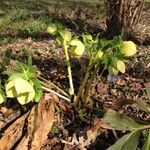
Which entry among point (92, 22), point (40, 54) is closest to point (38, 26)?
point (92, 22)

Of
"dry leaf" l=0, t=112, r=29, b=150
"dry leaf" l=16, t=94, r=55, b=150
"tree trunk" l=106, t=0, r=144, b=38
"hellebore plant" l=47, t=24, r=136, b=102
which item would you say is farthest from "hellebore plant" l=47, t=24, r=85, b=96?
"tree trunk" l=106, t=0, r=144, b=38

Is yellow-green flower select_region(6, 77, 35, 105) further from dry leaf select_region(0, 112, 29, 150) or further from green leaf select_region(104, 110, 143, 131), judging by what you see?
green leaf select_region(104, 110, 143, 131)

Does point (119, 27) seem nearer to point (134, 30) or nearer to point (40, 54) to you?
point (134, 30)

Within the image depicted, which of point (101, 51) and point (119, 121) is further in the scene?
point (101, 51)

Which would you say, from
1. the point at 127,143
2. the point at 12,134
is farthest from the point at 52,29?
the point at 127,143

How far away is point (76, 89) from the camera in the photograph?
7.99ft

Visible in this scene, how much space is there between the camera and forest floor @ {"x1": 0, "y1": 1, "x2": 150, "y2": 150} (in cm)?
222

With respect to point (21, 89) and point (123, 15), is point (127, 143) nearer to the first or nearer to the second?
point (21, 89)

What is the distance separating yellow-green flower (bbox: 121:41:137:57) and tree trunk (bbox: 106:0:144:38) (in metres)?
0.82

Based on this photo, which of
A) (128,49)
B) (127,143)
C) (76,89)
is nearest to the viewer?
(127,143)

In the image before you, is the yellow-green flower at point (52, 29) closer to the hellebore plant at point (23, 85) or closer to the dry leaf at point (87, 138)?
the hellebore plant at point (23, 85)

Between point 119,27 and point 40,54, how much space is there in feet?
1.67

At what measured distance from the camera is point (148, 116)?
233cm

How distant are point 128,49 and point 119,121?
1.04 feet
